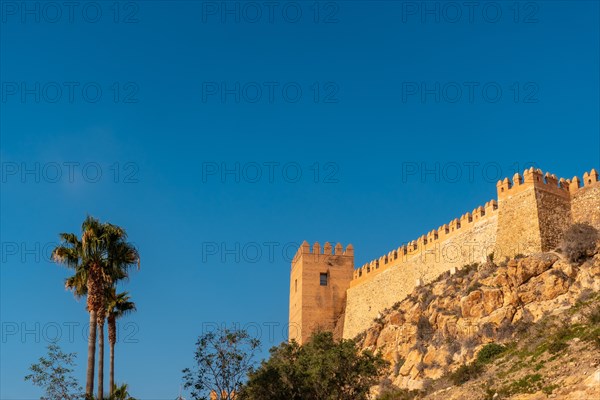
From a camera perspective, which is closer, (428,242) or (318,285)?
(428,242)

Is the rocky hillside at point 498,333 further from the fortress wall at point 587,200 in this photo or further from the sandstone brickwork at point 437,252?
the fortress wall at point 587,200

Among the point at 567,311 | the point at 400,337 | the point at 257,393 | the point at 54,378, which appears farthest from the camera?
the point at 400,337

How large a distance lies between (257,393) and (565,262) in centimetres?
1578

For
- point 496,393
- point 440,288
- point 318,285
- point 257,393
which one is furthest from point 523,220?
point 318,285

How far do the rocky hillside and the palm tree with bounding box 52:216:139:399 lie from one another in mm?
13286

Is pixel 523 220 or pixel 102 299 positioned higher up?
pixel 523 220

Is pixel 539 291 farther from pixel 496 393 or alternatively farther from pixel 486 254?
pixel 496 393

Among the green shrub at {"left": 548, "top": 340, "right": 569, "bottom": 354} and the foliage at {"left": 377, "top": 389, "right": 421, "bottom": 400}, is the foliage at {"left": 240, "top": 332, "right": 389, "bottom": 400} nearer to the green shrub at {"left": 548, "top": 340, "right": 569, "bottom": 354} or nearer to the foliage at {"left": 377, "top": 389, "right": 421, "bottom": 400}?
the foliage at {"left": 377, "top": 389, "right": 421, "bottom": 400}

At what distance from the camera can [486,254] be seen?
3953 centimetres

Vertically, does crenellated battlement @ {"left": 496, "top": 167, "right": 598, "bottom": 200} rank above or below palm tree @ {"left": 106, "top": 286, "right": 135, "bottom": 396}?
above

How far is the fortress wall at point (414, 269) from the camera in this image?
40.4m

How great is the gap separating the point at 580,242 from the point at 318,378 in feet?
47.5

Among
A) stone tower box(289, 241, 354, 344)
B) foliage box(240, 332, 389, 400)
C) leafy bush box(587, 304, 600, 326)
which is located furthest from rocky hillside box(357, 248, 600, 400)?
stone tower box(289, 241, 354, 344)

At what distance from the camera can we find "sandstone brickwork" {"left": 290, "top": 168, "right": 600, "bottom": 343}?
122 ft
